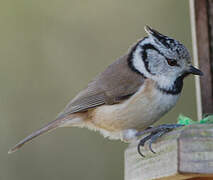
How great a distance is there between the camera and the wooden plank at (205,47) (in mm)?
3357

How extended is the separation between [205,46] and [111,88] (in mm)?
637

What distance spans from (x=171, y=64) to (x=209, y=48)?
0.88 feet

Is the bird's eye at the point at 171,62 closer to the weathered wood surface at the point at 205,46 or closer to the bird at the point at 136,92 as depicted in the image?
the bird at the point at 136,92

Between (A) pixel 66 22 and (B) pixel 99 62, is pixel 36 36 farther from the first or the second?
(B) pixel 99 62

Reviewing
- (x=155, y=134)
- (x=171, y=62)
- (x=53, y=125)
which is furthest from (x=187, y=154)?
(x=53, y=125)

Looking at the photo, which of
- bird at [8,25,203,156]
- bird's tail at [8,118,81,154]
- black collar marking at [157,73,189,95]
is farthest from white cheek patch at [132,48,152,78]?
bird's tail at [8,118,81,154]

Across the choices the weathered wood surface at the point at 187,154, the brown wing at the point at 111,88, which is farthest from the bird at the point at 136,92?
the weathered wood surface at the point at 187,154

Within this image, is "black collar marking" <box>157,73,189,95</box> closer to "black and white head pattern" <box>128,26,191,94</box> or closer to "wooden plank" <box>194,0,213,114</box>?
"black and white head pattern" <box>128,26,191,94</box>

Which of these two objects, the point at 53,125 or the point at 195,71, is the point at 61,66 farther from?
the point at 195,71

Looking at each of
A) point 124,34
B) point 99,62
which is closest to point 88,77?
point 99,62

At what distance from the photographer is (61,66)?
21.6 ft

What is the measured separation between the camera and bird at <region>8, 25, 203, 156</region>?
325 centimetres

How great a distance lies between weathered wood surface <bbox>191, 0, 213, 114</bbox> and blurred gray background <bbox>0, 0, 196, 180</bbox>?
2.45 meters

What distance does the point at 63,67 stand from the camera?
660 cm
